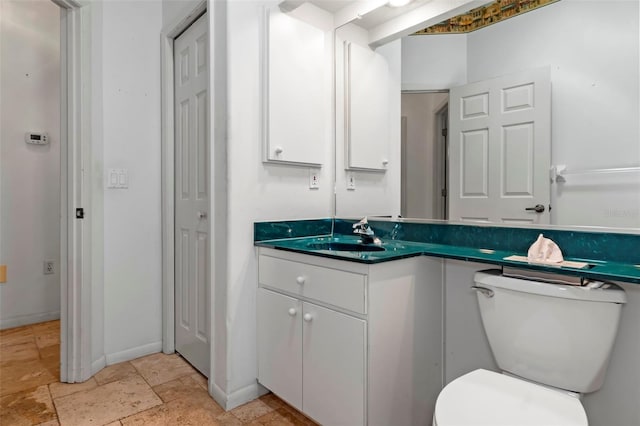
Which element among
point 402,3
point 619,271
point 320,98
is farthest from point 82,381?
point 402,3

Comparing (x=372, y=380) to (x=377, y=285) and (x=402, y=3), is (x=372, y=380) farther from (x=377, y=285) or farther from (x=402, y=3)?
(x=402, y=3)

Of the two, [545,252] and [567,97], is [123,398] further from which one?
[567,97]

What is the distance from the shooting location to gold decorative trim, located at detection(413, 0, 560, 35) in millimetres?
1413

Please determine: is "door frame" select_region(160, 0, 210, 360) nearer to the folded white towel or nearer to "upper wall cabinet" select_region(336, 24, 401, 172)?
"upper wall cabinet" select_region(336, 24, 401, 172)

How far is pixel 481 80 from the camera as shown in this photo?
1.52m

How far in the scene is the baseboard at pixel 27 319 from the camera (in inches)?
109

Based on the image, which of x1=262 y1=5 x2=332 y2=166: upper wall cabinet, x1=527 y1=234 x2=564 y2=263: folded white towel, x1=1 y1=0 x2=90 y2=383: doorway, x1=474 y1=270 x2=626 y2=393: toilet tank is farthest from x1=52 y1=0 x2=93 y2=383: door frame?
x1=527 y1=234 x2=564 y2=263: folded white towel

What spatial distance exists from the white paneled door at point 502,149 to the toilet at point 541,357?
377mm

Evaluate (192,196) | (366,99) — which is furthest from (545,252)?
(192,196)

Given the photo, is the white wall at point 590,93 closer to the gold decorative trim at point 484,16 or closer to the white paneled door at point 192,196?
the gold decorative trim at point 484,16

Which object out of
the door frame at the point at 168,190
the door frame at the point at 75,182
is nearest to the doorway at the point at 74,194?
the door frame at the point at 75,182

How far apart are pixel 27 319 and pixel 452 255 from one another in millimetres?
3203

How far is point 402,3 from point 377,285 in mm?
1370

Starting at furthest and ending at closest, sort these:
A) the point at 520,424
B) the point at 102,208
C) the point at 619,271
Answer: the point at 102,208 < the point at 619,271 < the point at 520,424
